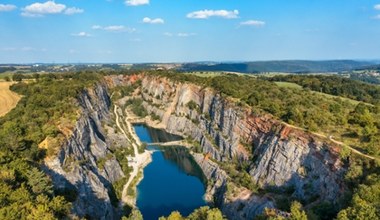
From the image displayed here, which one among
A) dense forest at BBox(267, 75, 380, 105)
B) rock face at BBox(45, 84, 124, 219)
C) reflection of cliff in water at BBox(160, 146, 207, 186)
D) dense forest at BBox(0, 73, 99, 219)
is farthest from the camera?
dense forest at BBox(267, 75, 380, 105)

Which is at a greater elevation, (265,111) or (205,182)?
(265,111)

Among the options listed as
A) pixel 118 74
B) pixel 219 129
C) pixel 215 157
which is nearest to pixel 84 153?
pixel 215 157

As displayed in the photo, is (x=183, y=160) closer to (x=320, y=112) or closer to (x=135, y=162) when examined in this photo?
(x=135, y=162)

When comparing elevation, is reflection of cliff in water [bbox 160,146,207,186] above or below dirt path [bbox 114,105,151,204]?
below

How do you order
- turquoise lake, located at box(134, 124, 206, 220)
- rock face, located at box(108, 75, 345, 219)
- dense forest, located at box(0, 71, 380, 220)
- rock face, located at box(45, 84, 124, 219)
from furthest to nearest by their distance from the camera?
turquoise lake, located at box(134, 124, 206, 220), rock face, located at box(108, 75, 345, 219), rock face, located at box(45, 84, 124, 219), dense forest, located at box(0, 71, 380, 220)

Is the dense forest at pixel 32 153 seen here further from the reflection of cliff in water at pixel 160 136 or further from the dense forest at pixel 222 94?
the reflection of cliff in water at pixel 160 136

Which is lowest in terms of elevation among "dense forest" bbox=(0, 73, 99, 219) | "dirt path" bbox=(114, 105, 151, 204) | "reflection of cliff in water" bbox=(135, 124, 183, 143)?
"reflection of cliff in water" bbox=(135, 124, 183, 143)

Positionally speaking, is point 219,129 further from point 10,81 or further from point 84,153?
point 10,81

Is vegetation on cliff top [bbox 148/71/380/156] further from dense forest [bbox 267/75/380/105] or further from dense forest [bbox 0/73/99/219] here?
dense forest [bbox 0/73/99/219]

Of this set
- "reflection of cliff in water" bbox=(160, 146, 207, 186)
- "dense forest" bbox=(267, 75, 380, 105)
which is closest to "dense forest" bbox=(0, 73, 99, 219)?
"reflection of cliff in water" bbox=(160, 146, 207, 186)
